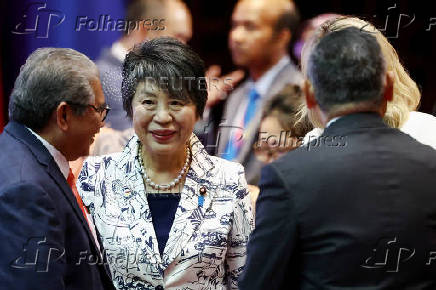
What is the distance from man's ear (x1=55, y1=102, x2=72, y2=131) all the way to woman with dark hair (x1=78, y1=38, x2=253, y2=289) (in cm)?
47

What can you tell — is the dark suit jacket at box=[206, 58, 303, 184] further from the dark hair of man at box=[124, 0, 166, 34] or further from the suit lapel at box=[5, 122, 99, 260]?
the suit lapel at box=[5, 122, 99, 260]

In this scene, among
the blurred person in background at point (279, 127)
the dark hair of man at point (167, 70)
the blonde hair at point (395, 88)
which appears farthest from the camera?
the blurred person in background at point (279, 127)

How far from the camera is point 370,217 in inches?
64.7

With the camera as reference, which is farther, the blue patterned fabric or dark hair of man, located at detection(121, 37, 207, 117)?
the blue patterned fabric

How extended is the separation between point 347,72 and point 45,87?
0.90m

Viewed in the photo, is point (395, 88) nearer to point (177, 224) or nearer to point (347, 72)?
point (347, 72)

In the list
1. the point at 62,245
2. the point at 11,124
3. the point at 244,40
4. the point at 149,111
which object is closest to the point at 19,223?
the point at 62,245

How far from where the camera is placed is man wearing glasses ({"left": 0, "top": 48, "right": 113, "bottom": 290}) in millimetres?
1812

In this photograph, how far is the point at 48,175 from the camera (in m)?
1.96

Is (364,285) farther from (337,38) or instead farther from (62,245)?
(62,245)

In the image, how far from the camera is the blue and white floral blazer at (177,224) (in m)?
2.41

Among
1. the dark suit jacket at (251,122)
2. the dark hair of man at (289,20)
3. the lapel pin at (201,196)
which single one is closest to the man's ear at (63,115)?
the lapel pin at (201,196)
